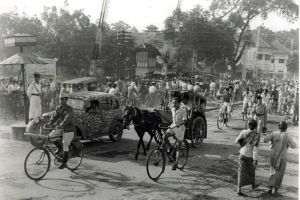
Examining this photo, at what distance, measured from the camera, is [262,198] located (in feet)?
24.8

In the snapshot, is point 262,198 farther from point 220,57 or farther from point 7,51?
point 220,57

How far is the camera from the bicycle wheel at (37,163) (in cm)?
811

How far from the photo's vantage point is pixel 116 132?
511 inches

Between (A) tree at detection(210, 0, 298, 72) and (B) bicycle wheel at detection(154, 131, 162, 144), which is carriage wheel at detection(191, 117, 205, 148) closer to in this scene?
(B) bicycle wheel at detection(154, 131, 162, 144)

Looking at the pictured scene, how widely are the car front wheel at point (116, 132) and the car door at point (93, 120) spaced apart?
66 cm

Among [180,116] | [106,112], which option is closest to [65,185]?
[180,116]

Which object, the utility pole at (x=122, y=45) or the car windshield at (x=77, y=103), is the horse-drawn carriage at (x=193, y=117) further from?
the utility pole at (x=122, y=45)

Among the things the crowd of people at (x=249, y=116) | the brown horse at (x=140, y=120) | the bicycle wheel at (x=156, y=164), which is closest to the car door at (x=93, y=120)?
the crowd of people at (x=249, y=116)

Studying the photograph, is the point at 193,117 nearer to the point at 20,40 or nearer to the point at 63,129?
the point at 63,129

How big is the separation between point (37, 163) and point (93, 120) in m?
3.70

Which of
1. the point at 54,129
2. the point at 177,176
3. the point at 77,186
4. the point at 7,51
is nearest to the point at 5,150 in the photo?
the point at 54,129

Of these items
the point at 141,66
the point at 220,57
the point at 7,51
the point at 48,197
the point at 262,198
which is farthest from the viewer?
the point at 141,66

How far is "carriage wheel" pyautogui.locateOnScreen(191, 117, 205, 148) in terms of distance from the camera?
1224 centimetres

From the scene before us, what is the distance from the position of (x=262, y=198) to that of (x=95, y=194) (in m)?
3.38
